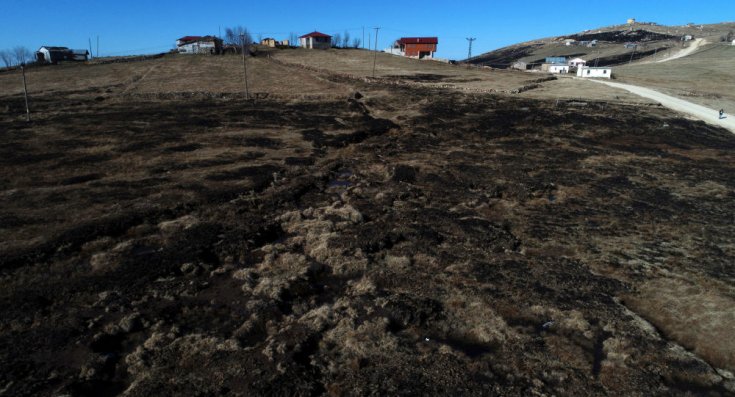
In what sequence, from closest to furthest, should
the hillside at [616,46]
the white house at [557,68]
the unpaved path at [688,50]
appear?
the white house at [557,68] < the unpaved path at [688,50] < the hillside at [616,46]

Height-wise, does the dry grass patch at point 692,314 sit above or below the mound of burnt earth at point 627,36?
below

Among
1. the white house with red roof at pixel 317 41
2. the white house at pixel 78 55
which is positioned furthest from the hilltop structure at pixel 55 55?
the white house with red roof at pixel 317 41

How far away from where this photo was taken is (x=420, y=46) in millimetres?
93562

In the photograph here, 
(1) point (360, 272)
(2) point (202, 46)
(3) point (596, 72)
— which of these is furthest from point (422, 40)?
(1) point (360, 272)

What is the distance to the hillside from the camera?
10375 centimetres

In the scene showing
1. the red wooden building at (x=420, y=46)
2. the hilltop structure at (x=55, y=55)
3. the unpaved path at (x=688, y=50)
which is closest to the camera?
the hilltop structure at (x=55, y=55)

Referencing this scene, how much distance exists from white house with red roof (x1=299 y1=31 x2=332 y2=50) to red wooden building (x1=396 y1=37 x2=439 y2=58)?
18.2 meters

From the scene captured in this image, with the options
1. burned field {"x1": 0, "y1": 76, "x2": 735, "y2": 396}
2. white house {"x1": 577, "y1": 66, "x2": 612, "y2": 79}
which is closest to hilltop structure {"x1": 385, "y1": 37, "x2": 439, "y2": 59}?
white house {"x1": 577, "y1": 66, "x2": 612, "y2": 79}

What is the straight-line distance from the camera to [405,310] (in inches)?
343

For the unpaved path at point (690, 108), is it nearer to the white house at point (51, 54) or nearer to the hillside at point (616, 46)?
the hillside at point (616, 46)

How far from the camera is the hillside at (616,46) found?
10375 cm

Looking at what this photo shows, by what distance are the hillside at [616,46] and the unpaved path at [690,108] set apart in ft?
203

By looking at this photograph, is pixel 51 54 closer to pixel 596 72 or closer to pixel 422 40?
pixel 422 40

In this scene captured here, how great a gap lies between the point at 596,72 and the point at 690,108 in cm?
3206
